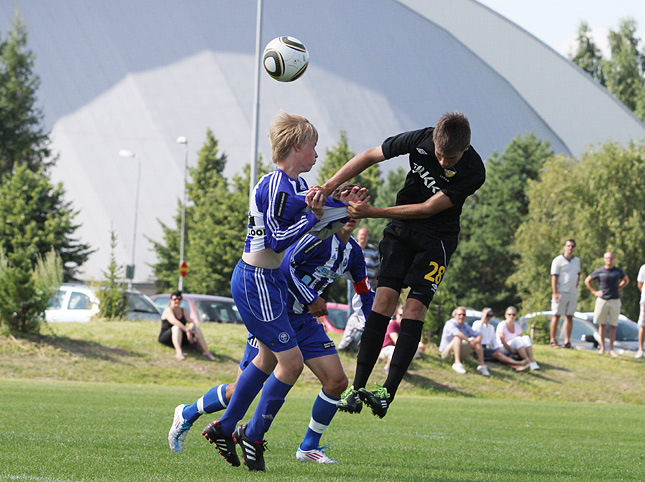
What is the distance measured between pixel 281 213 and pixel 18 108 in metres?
52.0

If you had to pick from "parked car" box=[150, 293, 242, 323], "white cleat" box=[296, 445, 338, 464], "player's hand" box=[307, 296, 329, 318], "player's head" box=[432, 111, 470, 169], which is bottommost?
"parked car" box=[150, 293, 242, 323]

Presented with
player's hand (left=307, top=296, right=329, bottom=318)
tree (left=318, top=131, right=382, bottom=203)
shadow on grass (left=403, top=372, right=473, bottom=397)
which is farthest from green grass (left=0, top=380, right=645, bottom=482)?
tree (left=318, top=131, right=382, bottom=203)

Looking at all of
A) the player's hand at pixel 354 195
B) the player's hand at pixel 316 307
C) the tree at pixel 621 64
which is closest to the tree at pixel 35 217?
the player's hand at pixel 316 307

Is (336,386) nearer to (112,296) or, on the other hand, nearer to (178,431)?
(178,431)

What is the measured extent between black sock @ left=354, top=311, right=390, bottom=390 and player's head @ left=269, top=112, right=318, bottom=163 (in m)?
1.51

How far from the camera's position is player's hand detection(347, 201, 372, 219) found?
563 cm

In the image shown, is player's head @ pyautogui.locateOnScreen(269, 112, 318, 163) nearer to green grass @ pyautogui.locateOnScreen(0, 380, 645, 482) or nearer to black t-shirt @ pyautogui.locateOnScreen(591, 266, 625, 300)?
green grass @ pyautogui.locateOnScreen(0, 380, 645, 482)

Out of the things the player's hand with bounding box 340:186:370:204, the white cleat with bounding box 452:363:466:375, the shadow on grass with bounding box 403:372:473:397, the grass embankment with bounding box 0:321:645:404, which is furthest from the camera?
the white cleat with bounding box 452:363:466:375

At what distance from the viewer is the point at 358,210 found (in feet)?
18.5

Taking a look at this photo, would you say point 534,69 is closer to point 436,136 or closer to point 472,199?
point 472,199

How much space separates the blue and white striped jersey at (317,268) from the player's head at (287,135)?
111 centimetres

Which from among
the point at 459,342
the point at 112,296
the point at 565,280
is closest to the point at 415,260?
the point at 459,342

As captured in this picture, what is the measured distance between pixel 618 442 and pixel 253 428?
4.49 meters

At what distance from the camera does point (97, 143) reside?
205 ft
